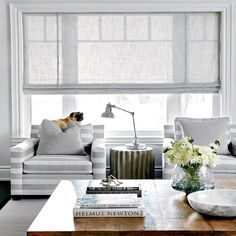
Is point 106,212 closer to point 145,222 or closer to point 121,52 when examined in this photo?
point 145,222

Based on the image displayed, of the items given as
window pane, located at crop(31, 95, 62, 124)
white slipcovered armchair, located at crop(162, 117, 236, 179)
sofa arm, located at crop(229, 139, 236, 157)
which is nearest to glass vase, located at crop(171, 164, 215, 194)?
white slipcovered armchair, located at crop(162, 117, 236, 179)

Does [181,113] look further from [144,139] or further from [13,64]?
[13,64]

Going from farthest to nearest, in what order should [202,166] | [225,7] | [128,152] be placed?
[225,7] < [128,152] < [202,166]

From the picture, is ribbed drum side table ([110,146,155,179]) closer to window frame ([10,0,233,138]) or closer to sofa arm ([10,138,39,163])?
sofa arm ([10,138,39,163])

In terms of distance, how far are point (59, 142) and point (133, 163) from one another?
84 cm

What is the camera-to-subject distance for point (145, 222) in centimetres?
263

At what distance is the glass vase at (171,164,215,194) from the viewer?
3121 millimetres

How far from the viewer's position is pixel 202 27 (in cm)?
576

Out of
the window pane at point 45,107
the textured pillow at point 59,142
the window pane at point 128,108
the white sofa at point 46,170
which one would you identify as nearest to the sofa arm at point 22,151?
the white sofa at point 46,170

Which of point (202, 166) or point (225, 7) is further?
point (225, 7)

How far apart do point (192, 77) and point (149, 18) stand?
2.95 ft

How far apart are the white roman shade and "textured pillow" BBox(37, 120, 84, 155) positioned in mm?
772

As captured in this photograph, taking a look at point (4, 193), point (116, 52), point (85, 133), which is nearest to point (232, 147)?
point (85, 133)

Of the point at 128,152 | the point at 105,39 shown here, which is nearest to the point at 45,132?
the point at 128,152
